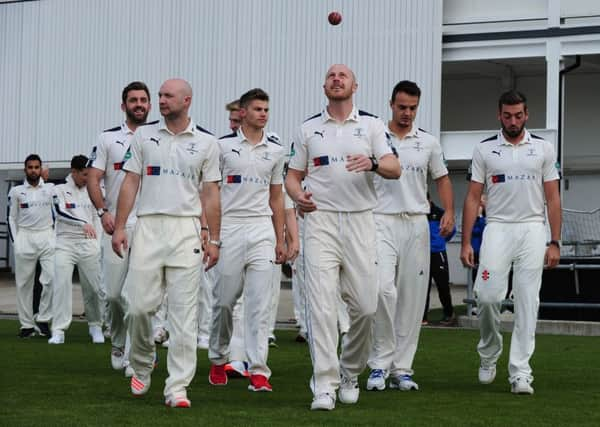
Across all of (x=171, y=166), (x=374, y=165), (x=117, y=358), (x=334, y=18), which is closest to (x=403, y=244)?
(x=374, y=165)

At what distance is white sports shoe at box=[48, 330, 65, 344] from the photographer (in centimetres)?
1609

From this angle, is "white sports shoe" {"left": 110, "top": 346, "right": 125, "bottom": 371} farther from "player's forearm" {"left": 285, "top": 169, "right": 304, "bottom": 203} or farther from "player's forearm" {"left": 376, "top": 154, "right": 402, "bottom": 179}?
"player's forearm" {"left": 376, "top": 154, "right": 402, "bottom": 179}

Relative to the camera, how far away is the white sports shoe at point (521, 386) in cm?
1045

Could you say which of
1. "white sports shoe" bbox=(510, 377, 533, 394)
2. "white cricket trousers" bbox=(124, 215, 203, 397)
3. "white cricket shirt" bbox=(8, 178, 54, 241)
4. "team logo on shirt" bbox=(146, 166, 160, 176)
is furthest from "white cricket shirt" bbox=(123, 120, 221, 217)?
"white cricket shirt" bbox=(8, 178, 54, 241)

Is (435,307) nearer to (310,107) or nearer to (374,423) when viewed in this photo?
(310,107)

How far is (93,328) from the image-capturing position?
1650 cm

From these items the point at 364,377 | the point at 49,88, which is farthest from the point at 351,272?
the point at 49,88

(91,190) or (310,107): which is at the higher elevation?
(310,107)

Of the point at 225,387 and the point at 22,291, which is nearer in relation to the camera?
the point at 225,387

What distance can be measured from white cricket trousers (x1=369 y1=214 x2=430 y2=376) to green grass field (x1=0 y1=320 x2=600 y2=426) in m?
0.37

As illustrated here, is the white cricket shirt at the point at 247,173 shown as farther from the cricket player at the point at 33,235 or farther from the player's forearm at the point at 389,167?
the cricket player at the point at 33,235

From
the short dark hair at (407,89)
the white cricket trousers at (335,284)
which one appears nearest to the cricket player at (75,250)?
the short dark hair at (407,89)

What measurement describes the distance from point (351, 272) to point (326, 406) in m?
1.00

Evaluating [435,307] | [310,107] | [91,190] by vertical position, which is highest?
[310,107]
